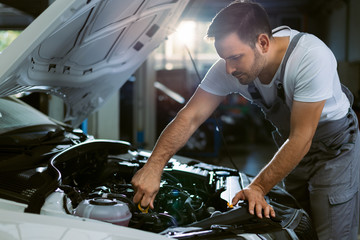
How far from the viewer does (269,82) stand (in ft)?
5.43

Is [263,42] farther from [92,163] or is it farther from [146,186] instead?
[92,163]

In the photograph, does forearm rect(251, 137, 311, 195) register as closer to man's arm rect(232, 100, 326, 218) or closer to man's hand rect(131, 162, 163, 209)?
man's arm rect(232, 100, 326, 218)

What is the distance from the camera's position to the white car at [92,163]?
3.78ft

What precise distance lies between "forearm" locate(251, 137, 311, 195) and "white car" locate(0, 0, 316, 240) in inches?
4.5

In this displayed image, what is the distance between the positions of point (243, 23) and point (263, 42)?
122 mm

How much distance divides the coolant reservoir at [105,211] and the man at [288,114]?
17 centimetres

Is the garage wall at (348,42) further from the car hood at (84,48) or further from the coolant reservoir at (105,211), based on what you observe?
the coolant reservoir at (105,211)

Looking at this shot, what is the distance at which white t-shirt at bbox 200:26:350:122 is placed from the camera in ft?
4.77

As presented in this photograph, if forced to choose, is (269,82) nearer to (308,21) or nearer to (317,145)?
(317,145)

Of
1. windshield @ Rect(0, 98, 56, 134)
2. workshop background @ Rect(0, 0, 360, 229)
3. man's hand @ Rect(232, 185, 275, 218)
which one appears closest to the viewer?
man's hand @ Rect(232, 185, 275, 218)

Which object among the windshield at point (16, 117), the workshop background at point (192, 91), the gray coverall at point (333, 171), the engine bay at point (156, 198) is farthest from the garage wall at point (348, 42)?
the windshield at point (16, 117)

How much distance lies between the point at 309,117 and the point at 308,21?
35.7 ft

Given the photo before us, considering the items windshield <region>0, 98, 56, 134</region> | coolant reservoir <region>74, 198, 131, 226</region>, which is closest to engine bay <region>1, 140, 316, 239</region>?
coolant reservoir <region>74, 198, 131, 226</region>

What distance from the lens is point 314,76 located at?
146 cm
